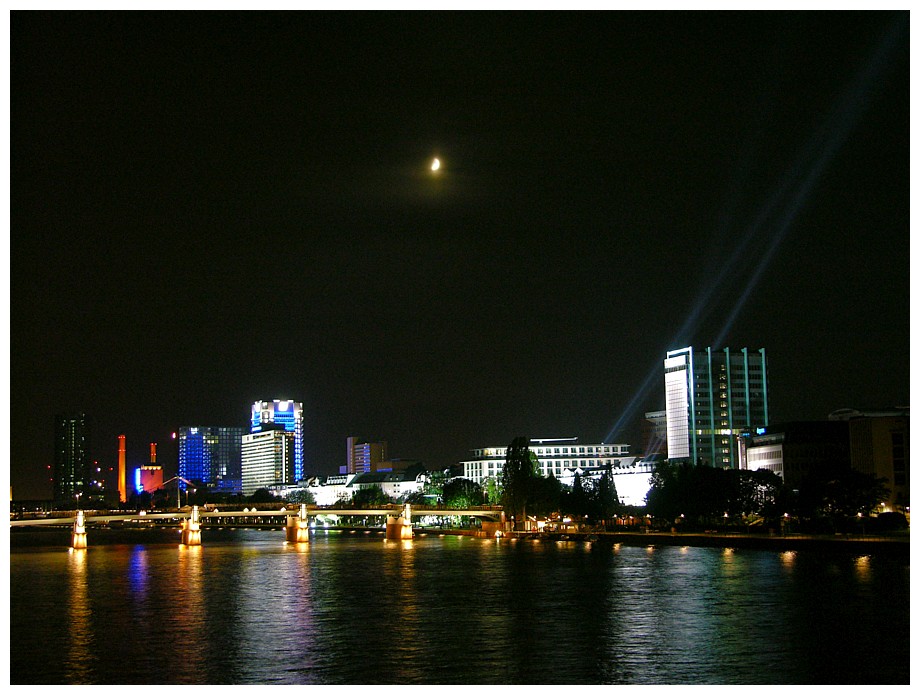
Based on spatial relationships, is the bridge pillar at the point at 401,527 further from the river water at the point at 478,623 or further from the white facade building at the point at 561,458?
the white facade building at the point at 561,458

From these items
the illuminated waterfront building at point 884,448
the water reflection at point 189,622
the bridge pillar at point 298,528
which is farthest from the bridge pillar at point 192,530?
the illuminated waterfront building at point 884,448

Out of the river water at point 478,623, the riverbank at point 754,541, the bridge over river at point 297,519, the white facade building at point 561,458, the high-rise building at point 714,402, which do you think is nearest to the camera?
the river water at point 478,623

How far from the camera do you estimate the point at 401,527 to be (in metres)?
114

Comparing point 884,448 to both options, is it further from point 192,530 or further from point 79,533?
point 79,533

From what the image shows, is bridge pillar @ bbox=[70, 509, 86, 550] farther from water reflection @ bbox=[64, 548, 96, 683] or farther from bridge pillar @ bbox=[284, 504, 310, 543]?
water reflection @ bbox=[64, 548, 96, 683]

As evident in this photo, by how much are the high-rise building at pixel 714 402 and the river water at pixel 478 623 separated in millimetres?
86237

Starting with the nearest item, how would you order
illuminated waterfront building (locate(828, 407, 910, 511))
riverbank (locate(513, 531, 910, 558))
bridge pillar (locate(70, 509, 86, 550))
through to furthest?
riverbank (locate(513, 531, 910, 558)) < illuminated waterfront building (locate(828, 407, 910, 511)) < bridge pillar (locate(70, 509, 86, 550))

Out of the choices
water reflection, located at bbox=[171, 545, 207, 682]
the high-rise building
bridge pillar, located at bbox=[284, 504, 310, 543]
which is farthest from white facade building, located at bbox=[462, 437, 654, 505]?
water reflection, located at bbox=[171, 545, 207, 682]

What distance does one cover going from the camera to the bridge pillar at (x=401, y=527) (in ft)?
367

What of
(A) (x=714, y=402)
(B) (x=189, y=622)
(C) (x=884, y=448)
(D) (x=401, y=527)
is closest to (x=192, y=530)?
(D) (x=401, y=527)

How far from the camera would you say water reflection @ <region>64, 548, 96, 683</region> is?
28908mm

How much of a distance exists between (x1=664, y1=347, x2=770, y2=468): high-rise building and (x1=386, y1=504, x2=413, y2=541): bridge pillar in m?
51.5

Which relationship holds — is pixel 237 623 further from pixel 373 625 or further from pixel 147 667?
pixel 147 667

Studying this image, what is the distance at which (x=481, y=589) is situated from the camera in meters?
49.6
